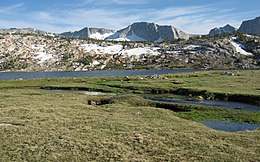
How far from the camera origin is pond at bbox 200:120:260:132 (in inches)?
1540

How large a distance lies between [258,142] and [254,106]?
29375 mm

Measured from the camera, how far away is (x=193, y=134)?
32625mm

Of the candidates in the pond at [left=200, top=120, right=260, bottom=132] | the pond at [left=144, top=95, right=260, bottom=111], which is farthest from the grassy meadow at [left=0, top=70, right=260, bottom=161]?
the pond at [left=144, top=95, right=260, bottom=111]

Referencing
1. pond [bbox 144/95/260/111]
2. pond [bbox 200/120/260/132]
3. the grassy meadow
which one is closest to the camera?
the grassy meadow

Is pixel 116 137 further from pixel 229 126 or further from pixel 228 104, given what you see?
pixel 228 104

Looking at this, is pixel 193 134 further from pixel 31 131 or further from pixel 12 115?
pixel 12 115

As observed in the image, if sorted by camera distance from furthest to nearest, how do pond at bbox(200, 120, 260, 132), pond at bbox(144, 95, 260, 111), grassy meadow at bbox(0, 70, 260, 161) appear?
pond at bbox(144, 95, 260, 111) < pond at bbox(200, 120, 260, 132) < grassy meadow at bbox(0, 70, 260, 161)

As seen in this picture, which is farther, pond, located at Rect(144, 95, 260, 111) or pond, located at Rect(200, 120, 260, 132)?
pond, located at Rect(144, 95, 260, 111)

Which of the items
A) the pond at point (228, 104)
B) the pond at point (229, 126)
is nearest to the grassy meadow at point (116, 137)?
the pond at point (229, 126)

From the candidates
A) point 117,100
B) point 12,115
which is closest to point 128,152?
point 12,115

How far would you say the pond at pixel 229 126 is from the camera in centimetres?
3912

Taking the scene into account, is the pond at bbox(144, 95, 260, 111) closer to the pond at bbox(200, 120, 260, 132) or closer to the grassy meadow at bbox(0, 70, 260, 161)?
the grassy meadow at bbox(0, 70, 260, 161)

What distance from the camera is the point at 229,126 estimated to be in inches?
1607

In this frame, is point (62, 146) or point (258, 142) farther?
point (258, 142)
